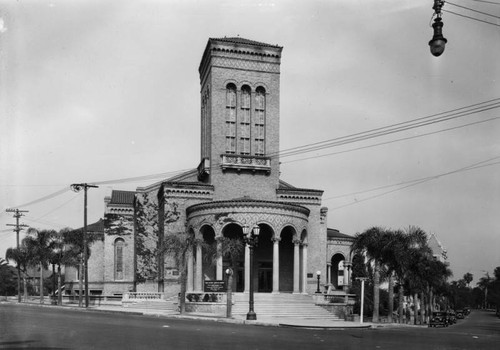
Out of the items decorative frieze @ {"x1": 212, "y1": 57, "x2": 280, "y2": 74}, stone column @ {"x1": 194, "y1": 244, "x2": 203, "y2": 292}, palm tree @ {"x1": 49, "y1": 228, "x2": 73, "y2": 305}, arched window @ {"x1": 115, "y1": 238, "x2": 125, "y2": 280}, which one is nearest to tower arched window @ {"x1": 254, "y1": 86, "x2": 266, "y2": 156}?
decorative frieze @ {"x1": 212, "y1": 57, "x2": 280, "y2": 74}

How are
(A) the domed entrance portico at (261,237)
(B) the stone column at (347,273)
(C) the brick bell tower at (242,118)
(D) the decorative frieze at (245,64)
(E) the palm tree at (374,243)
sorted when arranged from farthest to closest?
(B) the stone column at (347,273) → (D) the decorative frieze at (245,64) → (C) the brick bell tower at (242,118) → (A) the domed entrance portico at (261,237) → (E) the palm tree at (374,243)

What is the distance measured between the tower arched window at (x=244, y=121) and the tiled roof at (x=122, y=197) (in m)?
18.3

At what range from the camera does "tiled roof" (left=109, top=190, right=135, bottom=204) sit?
6816 centimetres

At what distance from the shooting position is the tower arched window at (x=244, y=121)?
2210 inches

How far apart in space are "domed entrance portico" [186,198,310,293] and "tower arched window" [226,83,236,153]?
8.51m

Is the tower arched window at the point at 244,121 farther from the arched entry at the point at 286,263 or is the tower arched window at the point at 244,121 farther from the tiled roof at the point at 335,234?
the tiled roof at the point at 335,234

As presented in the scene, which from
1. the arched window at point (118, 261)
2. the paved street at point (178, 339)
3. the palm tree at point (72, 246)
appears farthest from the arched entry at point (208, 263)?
the paved street at point (178, 339)

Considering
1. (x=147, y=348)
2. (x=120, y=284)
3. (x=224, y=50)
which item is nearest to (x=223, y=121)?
(x=224, y=50)

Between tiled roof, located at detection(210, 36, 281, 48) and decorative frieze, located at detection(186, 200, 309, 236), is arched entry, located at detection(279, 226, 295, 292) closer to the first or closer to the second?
decorative frieze, located at detection(186, 200, 309, 236)

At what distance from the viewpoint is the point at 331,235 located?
224ft

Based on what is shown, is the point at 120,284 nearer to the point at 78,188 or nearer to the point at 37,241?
the point at 37,241

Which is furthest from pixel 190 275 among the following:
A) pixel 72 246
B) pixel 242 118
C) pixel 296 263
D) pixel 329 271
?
pixel 329 271

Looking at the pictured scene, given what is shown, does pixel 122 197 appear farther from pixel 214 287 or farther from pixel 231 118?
pixel 214 287

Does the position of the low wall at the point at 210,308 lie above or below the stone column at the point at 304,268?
below
